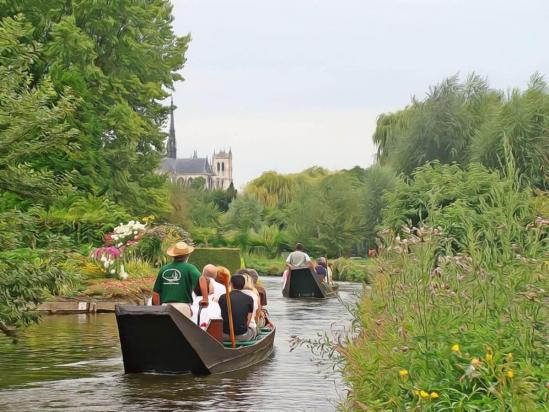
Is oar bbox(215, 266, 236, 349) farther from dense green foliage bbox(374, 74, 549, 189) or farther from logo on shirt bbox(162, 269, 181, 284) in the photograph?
dense green foliage bbox(374, 74, 549, 189)

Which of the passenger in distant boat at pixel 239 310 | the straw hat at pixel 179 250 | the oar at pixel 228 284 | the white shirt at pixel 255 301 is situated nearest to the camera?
the straw hat at pixel 179 250

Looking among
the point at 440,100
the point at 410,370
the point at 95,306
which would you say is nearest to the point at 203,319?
the point at 410,370

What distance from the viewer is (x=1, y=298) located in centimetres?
1316

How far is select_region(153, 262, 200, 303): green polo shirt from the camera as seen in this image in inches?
603

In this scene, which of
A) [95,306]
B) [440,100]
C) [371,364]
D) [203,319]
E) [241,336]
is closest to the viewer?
[371,364]

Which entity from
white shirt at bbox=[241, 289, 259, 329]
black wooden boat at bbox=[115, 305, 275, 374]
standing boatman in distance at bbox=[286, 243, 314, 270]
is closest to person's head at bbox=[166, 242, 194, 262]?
black wooden boat at bbox=[115, 305, 275, 374]

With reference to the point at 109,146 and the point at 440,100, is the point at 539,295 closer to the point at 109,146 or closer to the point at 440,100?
the point at 109,146

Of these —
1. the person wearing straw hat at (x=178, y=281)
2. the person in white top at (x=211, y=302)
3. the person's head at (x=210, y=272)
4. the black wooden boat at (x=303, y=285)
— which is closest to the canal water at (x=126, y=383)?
the person in white top at (x=211, y=302)

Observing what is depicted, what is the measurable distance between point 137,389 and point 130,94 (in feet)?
99.9

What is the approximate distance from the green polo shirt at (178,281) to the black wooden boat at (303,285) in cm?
2085

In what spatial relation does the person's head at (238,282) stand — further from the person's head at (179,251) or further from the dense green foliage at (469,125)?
the dense green foliage at (469,125)

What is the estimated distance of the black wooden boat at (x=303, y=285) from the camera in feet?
119

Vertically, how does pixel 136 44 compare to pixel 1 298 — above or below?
above

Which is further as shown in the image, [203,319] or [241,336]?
[241,336]
